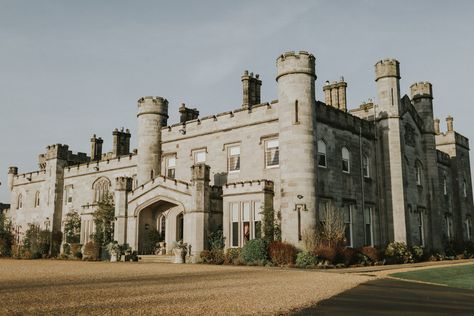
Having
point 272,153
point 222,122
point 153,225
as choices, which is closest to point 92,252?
point 153,225

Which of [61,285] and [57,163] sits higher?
[57,163]

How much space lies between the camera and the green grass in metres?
15.1

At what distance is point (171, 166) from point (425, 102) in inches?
795

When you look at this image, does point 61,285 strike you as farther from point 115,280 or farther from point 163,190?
point 163,190

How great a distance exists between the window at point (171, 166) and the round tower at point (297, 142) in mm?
9704

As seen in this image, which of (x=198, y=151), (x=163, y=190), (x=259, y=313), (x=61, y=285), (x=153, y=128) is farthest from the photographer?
(x=153, y=128)

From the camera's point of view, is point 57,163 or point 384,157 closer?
point 384,157

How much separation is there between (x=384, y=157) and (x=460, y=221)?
1602cm

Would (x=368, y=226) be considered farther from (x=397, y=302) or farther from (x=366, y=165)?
(x=397, y=302)

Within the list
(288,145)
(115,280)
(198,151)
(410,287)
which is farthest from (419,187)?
(115,280)

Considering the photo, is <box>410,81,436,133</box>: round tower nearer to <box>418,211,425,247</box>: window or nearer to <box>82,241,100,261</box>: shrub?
<box>418,211,425,247</box>: window

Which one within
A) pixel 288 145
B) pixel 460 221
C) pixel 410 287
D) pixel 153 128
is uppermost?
pixel 153 128

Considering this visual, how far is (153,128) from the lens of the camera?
33.7m

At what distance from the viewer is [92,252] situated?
1177 inches
